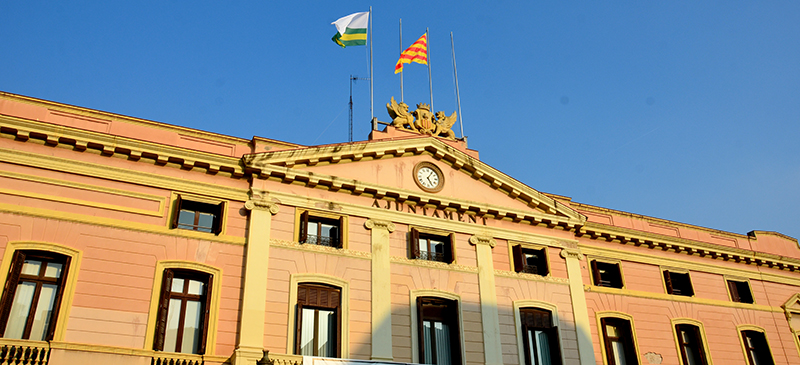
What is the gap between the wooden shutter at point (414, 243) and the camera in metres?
23.7

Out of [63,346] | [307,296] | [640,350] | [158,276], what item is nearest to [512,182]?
[640,350]

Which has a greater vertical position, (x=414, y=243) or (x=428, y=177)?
(x=428, y=177)

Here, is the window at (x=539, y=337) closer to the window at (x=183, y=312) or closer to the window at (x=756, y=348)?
the window at (x=756, y=348)

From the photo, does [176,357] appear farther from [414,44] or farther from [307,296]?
[414,44]

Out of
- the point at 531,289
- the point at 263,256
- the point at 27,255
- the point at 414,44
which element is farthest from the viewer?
the point at 414,44

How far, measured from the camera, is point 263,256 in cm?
2144

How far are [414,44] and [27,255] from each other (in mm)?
17354

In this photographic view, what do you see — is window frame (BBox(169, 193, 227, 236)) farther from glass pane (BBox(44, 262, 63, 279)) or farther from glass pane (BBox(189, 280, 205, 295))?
glass pane (BBox(44, 262, 63, 279))

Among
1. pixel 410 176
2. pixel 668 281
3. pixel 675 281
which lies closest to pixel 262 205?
pixel 410 176

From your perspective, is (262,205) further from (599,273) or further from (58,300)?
(599,273)

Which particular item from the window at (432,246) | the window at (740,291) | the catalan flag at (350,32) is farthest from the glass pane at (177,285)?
the window at (740,291)

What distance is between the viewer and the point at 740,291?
30312mm

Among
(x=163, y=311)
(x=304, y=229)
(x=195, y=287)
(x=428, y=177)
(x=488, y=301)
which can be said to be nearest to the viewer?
(x=163, y=311)

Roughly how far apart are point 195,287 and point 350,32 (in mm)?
12978
